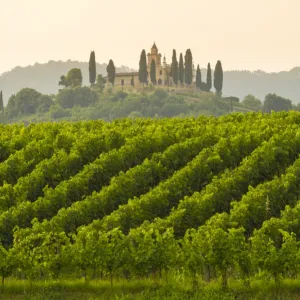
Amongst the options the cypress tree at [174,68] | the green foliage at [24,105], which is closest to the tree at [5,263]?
the cypress tree at [174,68]

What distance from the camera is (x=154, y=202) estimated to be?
2861 centimetres

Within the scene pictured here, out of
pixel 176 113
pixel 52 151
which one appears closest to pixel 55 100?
pixel 176 113

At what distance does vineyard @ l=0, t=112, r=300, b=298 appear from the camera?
22.7 metres

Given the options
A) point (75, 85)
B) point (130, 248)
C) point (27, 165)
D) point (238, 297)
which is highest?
point (75, 85)

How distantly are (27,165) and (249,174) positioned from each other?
40.9 feet

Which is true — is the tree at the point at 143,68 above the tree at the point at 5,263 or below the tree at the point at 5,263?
above

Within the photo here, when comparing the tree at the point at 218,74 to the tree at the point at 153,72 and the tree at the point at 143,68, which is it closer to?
the tree at the point at 153,72

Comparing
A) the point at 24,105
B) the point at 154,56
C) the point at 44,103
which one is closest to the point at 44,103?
the point at 44,103

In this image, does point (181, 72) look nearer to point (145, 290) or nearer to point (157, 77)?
point (157, 77)

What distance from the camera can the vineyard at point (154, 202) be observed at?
74.5ft

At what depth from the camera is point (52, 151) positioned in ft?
119

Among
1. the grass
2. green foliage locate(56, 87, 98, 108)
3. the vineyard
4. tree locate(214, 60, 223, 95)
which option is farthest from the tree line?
the grass

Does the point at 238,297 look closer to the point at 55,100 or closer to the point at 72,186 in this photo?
the point at 72,186

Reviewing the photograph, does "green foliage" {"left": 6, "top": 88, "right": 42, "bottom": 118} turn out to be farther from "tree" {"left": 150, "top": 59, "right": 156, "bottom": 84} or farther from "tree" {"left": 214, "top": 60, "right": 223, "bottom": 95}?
"tree" {"left": 214, "top": 60, "right": 223, "bottom": 95}
